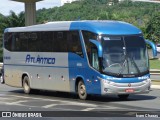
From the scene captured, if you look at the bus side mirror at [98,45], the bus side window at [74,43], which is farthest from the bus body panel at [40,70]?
the bus side mirror at [98,45]

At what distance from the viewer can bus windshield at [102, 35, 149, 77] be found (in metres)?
19.6

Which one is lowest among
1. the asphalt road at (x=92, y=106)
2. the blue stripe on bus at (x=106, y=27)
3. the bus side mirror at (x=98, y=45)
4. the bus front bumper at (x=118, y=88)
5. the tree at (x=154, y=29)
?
the asphalt road at (x=92, y=106)

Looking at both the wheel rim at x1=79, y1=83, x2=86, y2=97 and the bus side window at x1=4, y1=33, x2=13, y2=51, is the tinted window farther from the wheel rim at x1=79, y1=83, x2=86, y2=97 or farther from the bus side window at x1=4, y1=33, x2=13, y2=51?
the wheel rim at x1=79, y1=83, x2=86, y2=97

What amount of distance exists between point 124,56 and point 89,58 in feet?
4.36

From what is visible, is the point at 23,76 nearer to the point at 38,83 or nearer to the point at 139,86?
the point at 38,83

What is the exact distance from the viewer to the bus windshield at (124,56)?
19.6m

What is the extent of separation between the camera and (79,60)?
20.7 m

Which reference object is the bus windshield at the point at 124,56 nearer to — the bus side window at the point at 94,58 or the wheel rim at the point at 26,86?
the bus side window at the point at 94,58

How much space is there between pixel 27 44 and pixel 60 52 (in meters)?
2.90

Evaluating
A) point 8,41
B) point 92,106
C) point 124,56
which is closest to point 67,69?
point 124,56

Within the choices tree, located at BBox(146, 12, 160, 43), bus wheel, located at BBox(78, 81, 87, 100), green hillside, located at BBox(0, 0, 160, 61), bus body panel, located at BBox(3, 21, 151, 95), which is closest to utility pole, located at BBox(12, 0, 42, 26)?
bus body panel, located at BBox(3, 21, 151, 95)

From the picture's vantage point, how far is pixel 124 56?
65.0ft

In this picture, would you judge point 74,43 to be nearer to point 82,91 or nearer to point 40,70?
point 82,91

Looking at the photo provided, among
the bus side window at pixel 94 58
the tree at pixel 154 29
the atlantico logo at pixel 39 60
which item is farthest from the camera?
the tree at pixel 154 29
